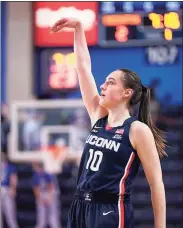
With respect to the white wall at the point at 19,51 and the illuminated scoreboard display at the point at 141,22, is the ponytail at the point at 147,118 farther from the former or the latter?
the white wall at the point at 19,51

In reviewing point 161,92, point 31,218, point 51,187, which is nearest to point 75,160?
point 51,187

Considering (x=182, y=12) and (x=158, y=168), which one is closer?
(x=158, y=168)

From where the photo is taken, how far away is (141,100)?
9.21 feet

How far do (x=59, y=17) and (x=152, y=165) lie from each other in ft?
12.0

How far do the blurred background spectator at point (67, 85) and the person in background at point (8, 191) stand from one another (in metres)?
0.01

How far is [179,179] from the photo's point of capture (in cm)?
593

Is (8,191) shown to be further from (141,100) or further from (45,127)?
(141,100)

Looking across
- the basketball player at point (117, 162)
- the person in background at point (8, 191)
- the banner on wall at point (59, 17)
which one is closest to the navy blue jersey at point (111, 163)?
the basketball player at point (117, 162)

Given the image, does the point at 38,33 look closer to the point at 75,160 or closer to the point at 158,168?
the point at 75,160

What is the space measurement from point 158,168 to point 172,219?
11.4ft

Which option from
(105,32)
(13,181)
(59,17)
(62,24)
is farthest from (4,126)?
(62,24)

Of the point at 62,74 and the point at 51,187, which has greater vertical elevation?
the point at 62,74

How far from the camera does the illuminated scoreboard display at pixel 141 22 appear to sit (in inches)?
226

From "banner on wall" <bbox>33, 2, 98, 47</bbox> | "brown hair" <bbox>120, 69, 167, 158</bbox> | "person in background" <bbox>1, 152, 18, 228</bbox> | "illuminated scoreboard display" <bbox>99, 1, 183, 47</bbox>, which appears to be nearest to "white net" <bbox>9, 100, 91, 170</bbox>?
"person in background" <bbox>1, 152, 18, 228</bbox>
